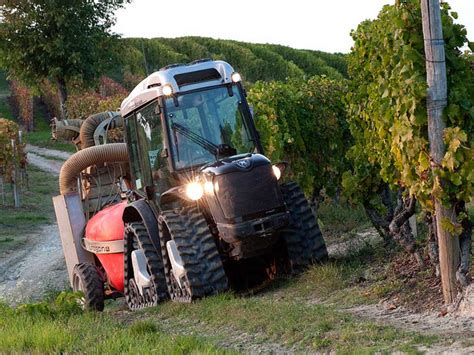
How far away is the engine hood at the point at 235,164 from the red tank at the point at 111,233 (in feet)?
6.93

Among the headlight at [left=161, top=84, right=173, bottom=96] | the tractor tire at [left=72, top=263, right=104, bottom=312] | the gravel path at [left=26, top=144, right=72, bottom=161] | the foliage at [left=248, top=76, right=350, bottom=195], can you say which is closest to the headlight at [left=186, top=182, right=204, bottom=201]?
the headlight at [left=161, top=84, right=173, bottom=96]

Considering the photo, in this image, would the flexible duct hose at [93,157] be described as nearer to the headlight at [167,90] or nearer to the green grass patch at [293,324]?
the headlight at [167,90]

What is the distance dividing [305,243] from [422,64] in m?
3.06

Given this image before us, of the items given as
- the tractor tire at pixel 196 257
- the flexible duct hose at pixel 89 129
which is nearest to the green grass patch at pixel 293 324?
the tractor tire at pixel 196 257

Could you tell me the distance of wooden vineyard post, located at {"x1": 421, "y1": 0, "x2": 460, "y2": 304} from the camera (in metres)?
6.96

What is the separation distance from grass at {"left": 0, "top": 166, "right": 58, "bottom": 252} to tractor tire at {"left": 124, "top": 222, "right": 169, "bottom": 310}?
Result: 948 cm

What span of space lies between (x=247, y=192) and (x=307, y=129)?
602 centimetres

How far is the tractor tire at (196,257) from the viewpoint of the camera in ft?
30.1

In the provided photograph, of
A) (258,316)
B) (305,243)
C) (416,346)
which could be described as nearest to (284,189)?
(305,243)

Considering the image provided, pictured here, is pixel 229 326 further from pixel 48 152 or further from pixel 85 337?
pixel 48 152

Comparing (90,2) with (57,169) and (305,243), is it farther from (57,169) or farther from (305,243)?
(305,243)

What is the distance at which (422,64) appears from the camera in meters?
7.24

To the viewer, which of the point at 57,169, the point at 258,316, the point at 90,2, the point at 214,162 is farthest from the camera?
the point at 90,2

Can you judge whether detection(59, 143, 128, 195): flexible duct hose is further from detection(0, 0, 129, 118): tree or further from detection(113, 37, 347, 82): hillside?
detection(113, 37, 347, 82): hillside
